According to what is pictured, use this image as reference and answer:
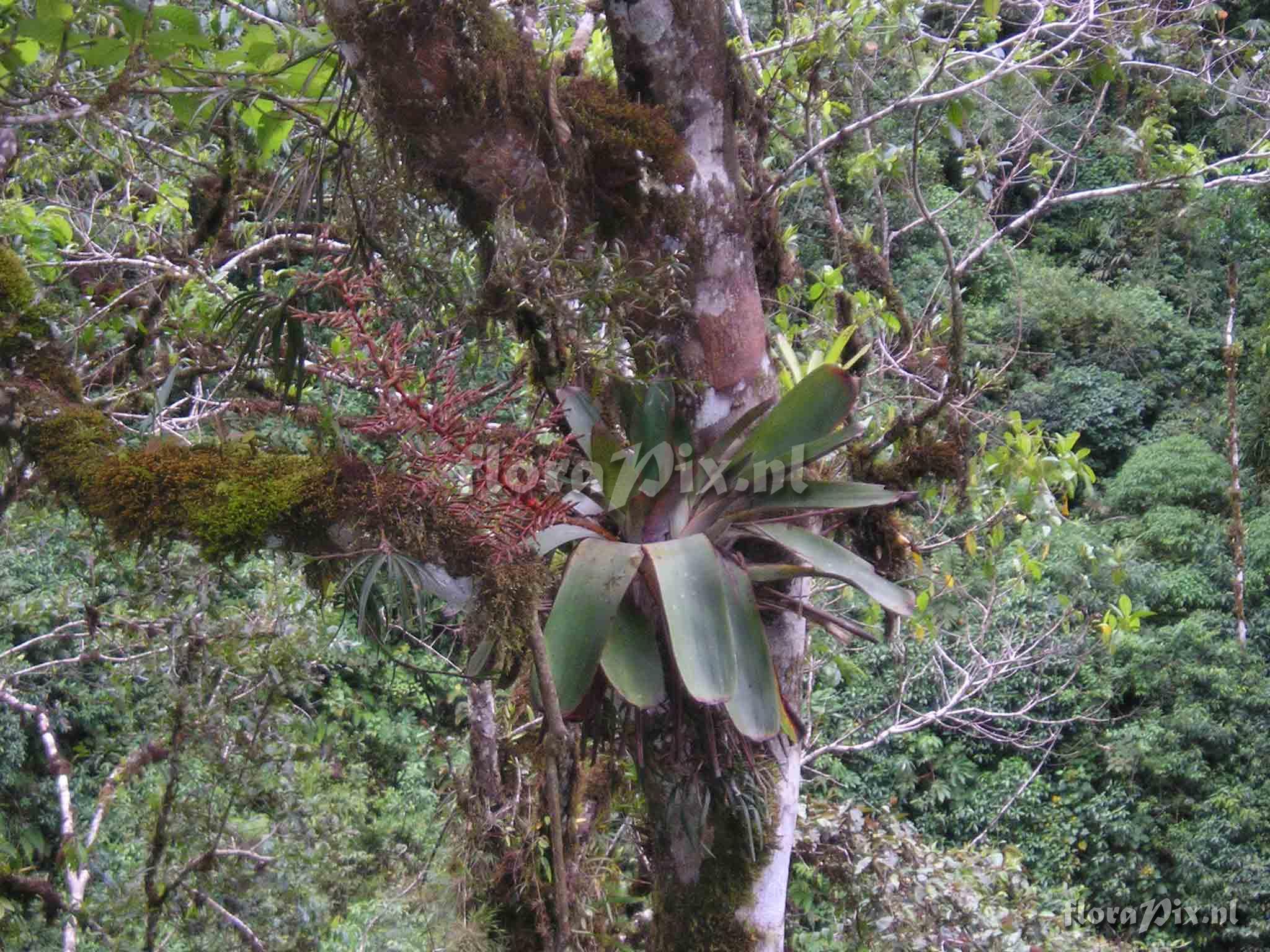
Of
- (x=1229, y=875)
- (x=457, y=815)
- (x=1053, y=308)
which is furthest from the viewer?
(x=1053, y=308)

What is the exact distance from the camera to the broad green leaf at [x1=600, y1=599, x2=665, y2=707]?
1558mm

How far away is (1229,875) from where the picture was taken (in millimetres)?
6523

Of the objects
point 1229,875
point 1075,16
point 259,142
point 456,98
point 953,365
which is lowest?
point 1229,875

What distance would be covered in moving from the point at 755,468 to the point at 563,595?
436mm

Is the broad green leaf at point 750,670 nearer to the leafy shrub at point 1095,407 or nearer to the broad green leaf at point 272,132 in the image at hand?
the broad green leaf at point 272,132

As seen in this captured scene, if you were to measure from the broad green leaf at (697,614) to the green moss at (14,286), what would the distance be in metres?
1.13

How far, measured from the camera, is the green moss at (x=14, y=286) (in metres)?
1.66

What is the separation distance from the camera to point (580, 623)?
160cm

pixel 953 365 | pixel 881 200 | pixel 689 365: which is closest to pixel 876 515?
pixel 953 365

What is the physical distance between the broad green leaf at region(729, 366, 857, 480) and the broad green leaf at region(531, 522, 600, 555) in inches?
12.1

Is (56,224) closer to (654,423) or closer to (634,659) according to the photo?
(654,423)

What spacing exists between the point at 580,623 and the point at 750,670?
28 cm

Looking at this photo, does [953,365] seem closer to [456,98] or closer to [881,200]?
[881,200]

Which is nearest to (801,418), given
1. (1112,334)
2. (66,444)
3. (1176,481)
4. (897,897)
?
(66,444)
